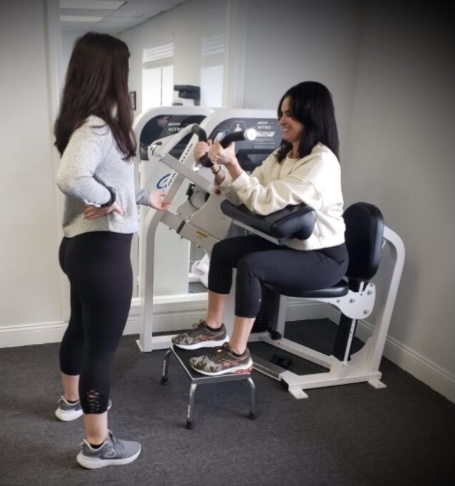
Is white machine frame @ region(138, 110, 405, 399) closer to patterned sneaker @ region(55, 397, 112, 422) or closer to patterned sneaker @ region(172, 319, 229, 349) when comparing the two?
patterned sneaker @ region(172, 319, 229, 349)

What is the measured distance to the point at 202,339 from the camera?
84.2 inches

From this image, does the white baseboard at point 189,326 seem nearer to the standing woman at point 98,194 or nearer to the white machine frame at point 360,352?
the white machine frame at point 360,352

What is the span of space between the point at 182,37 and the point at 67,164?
14.5 ft

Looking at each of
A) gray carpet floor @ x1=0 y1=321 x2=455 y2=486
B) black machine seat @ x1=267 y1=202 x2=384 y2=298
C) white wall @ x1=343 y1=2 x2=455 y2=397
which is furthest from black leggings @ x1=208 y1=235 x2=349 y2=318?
white wall @ x1=343 y1=2 x2=455 y2=397

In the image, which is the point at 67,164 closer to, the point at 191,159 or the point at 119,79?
the point at 119,79

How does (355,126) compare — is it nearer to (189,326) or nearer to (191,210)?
(191,210)

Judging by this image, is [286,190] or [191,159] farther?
[191,159]

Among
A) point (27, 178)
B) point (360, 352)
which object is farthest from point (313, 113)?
point (27, 178)

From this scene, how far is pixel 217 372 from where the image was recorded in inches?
76.8

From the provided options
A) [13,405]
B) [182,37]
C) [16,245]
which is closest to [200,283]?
[16,245]

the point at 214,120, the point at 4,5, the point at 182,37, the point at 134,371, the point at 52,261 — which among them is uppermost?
the point at 182,37

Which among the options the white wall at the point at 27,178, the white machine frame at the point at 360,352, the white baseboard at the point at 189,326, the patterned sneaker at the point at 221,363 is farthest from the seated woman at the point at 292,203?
the white wall at the point at 27,178

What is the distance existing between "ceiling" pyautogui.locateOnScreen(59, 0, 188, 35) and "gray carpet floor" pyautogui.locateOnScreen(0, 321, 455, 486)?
12.4 ft

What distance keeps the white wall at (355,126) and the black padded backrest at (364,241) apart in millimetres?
413
